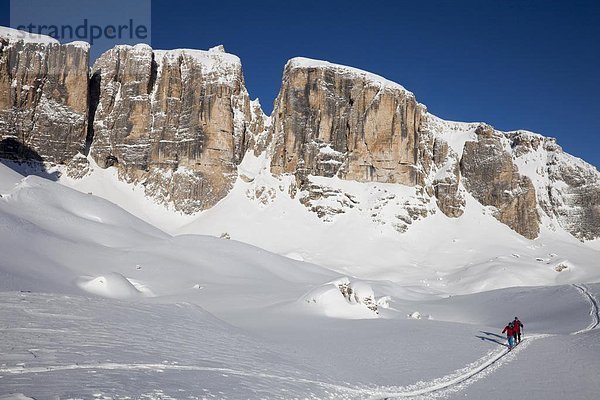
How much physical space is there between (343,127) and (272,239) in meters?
33.4

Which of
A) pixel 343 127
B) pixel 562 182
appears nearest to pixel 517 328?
pixel 343 127

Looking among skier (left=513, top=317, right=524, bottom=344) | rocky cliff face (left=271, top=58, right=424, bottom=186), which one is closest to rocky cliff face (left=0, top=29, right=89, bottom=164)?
rocky cliff face (left=271, top=58, right=424, bottom=186)

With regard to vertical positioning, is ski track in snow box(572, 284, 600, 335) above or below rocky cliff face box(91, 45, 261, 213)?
below

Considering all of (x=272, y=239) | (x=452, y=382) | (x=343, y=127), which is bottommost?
(x=452, y=382)

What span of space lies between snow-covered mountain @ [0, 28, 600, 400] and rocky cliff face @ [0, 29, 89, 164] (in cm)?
40

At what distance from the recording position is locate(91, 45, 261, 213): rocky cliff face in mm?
101812

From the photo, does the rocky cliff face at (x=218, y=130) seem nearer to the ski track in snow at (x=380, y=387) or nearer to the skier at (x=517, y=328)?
the skier at (x=517, y=328)

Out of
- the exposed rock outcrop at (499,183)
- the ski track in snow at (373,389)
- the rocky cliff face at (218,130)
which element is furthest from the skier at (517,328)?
the exposed rock outcrop at (499,183)

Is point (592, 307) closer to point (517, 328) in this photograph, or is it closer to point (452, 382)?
point (517, 328)

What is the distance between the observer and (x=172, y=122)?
105188 millimetres

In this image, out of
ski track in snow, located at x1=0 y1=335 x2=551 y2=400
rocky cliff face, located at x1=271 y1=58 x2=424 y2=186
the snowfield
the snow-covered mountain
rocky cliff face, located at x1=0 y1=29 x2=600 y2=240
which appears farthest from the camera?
rocky cliff face, located at x1=271 y1=58 x2=424 y2=186

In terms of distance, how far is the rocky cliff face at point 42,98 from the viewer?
97.8 m

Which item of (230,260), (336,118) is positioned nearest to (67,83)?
(336,118)

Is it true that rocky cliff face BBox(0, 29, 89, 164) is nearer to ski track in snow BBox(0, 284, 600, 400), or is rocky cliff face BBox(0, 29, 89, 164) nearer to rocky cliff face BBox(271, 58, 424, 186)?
rocky cliff face BBox(271, 58, 424, 186)
